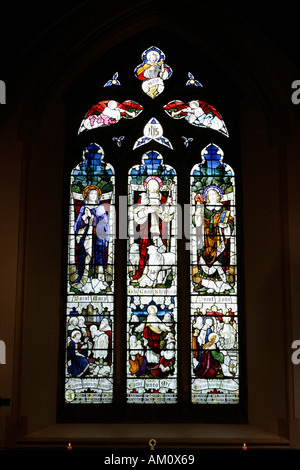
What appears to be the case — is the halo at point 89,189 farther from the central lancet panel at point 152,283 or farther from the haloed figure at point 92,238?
the central lancet panel at point 152,283

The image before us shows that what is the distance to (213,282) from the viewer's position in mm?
6570

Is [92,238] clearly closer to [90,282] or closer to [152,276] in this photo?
[90,282]

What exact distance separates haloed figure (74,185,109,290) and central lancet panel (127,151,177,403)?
9.8 inches

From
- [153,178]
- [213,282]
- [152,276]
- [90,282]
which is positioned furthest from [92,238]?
[213,282]

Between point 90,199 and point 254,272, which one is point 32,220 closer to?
point 90,199

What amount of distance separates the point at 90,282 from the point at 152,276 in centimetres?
58

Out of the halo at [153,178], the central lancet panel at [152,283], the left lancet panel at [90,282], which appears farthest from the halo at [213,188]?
the left lancet panel at [90,282]

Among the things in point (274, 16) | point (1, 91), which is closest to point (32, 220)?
point (1, 91)

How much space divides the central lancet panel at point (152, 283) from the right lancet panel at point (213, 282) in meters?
0.20

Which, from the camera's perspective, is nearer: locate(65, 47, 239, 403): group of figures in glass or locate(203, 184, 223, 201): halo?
locate(65, 47, 239, 403): group of figures in glass

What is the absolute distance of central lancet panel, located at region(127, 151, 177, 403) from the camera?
636cm

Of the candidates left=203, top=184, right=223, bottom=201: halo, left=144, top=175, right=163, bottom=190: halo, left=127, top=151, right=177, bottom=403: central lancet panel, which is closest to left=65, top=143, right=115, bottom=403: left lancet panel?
left=127, top=151, right=177, bottom=403: central lancet panel

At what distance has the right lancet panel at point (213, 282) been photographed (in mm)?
6363

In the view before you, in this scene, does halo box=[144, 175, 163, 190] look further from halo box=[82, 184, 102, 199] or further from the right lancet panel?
halo box=[82, 184, 102, 199]
